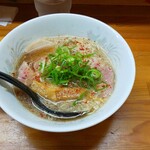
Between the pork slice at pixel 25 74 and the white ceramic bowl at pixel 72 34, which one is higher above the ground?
the white ceramic bowl at pixel 72 34

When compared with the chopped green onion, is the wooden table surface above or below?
below

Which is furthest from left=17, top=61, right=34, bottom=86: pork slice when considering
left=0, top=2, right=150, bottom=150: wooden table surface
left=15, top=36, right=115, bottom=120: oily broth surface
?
left=0, top=2, right=150, bottom=150: wooden table surface

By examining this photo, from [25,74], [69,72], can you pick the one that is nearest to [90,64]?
[69,72]

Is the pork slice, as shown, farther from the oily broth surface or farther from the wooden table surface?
the wooden table surface

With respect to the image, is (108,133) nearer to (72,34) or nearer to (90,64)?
(90,64)

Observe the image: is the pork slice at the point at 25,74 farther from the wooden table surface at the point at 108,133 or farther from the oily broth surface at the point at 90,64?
the wooden table surface at the point at 108,133

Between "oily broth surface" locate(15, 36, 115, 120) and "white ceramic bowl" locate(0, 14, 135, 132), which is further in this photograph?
"oily broth surface" locate(15, 36, 115, 120)

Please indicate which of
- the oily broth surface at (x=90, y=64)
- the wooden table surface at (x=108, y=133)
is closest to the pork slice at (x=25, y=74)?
the oily broth surface at (x=90, y=64)

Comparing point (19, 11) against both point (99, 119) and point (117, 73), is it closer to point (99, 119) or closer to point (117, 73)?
point (117, 73)
